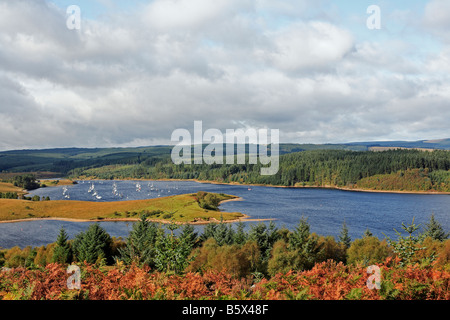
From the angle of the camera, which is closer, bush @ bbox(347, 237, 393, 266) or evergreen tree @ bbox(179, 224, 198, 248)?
evergreen tree @ bbox(179, 224, 198, 248)

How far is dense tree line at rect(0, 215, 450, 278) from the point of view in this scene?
2572 centimetres

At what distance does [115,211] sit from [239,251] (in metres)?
104

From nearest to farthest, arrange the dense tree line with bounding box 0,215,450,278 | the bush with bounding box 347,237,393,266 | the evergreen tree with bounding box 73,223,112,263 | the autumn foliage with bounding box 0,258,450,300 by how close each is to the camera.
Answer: the autumn foliage with bounding box 0,258,450,300 < the dense tree line with bounding box 0,215,450,278 < the bush with bounding box 347,237,393,266 < the evergreen tree with bounding box 73,223,112,263

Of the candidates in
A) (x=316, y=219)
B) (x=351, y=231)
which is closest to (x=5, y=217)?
(x=316, y=219)

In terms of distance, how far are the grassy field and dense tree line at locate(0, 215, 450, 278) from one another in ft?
169

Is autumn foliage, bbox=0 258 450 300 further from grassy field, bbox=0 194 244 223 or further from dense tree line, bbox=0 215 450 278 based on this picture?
grassy field, bbox=0 194 244 223

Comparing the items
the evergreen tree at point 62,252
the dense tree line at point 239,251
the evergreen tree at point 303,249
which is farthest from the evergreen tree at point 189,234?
the evergreen tree at point 62,252

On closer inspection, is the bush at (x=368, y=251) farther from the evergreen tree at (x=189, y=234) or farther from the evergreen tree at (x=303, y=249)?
the evergreen tree at (x=189, y=234)

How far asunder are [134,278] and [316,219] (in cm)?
10551

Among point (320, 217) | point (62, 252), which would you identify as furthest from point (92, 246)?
point (320, 217)

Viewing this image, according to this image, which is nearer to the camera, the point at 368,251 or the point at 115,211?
the point at 368,251

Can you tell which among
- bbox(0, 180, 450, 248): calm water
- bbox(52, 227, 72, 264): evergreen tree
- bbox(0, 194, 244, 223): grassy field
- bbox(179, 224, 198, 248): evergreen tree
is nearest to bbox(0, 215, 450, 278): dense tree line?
bbox(52, 227, 72, 264): evergreen tree

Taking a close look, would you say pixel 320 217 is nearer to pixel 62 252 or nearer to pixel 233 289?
pixel 62 252

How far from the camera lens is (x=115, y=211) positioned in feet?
432
